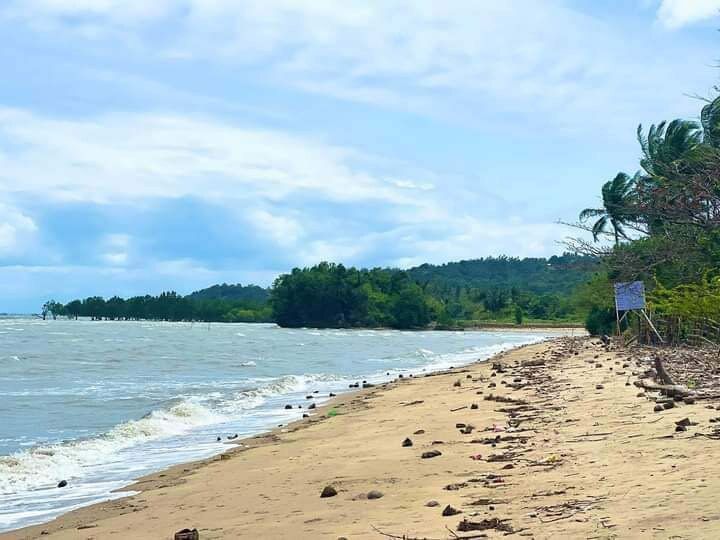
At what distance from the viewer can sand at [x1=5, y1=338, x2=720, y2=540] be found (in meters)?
5.24

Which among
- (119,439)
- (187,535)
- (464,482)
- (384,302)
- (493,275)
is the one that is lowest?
(119,439)

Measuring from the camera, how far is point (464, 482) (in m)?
7.13

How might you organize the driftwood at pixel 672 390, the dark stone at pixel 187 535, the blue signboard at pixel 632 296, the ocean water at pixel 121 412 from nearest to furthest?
the dark stone at pixel 187 535 → the driftwood at pixel 672 390 → the ocean water at pixel 121 412 → the blue signboard at pixel 632 296

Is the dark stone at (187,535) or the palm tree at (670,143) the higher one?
the palm tree at (670,143)

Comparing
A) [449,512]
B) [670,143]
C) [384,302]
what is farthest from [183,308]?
[449,512]

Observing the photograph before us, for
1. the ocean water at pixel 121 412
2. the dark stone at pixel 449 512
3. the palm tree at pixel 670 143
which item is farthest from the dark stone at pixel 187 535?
the palm tree at pixel 670 143

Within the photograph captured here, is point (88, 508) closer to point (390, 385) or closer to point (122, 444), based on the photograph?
point (122, 444)

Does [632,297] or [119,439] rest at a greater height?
[632,297]

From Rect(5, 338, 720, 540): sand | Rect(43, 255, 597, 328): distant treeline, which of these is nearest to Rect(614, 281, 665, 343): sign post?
Rect(5, 338, 720, 540): sand

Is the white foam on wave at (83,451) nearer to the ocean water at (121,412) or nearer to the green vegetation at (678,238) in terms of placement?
the ocean water at (121,412)

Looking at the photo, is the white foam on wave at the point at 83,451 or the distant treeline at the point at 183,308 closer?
the white foam on wave at the point at 83,451

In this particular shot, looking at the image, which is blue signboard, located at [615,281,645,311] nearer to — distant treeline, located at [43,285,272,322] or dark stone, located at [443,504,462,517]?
dark stone, located at [443,504,462,517]

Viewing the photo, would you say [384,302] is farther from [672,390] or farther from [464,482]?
[464,482]

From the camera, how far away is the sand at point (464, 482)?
206 inches
